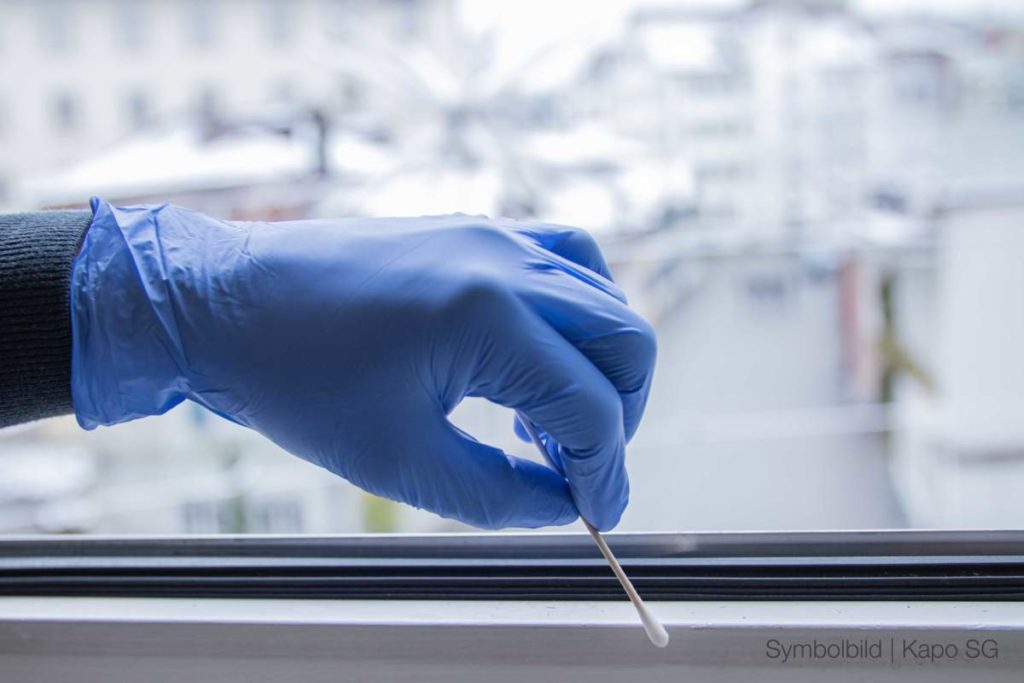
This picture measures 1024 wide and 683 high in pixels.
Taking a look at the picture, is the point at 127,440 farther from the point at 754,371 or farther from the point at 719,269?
the point at 754,371

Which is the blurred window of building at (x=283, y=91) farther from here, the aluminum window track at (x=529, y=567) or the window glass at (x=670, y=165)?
the aluminum window track at (x=529, y=567)

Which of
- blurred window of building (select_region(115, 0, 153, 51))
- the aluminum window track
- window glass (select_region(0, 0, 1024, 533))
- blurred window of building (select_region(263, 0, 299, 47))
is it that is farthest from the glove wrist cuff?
blurred window of building (select_region(263, 0, 299, 47))

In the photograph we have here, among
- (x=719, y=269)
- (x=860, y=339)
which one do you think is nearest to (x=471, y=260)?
(x=719, y=269)

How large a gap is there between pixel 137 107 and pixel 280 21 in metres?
1.24

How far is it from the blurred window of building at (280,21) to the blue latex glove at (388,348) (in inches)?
243

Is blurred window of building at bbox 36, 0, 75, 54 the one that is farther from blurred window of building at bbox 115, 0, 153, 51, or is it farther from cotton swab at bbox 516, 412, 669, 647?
cotton swab at bbox 516, 412, 669, 647

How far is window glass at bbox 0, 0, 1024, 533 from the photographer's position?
5008 millimetres

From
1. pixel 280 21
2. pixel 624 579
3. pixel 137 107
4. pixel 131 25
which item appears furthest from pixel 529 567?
pixel 137 107

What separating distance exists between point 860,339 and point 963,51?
2497 mm

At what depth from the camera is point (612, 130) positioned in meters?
5.83

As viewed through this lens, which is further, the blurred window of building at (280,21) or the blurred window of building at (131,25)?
the blurred window of building at (280,21)

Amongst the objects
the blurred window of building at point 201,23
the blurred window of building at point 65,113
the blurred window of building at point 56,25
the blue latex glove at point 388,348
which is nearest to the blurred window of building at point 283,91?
the blurred window of building at point 201,23

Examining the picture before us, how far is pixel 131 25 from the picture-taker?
5.74 metres

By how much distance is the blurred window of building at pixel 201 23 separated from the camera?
5656 millimetres
